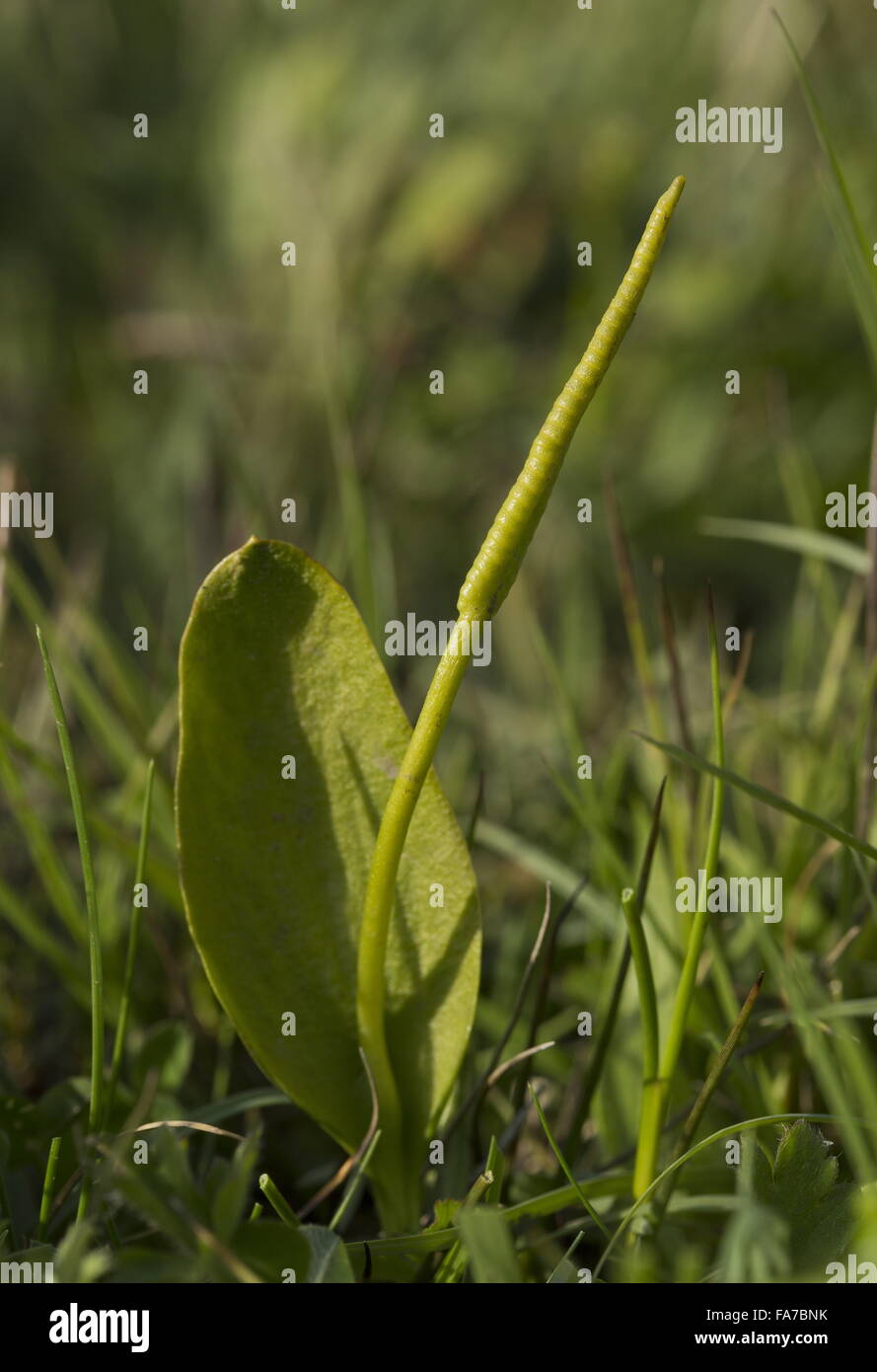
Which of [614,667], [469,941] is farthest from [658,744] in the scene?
[614,667]

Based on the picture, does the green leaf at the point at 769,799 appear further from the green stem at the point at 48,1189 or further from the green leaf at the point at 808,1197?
the green stem at the point at 48,1189

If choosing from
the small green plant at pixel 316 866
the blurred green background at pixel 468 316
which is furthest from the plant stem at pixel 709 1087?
the blurred green background at pixel 468 316

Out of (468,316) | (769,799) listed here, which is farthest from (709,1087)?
(468,316)

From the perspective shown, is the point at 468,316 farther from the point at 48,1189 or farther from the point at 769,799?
the point at 48,1189

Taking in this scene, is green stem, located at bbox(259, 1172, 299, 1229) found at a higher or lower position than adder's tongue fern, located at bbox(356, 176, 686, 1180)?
lower

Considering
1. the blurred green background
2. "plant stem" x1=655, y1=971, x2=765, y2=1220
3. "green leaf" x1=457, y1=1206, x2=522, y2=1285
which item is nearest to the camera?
"green leaf" x1=457, y1=1206, x2=522, y2=1285

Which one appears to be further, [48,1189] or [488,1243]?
[48,1189]

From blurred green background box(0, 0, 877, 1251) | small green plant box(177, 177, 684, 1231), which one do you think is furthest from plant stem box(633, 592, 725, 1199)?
blurred green background box(0, 0, 877, 1251)

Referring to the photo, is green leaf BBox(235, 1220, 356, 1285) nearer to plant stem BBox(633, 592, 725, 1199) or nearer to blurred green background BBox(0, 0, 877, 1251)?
plant stem BBox(633, 592, 725, 1199)

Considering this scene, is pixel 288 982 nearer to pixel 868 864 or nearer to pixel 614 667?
pixel 868 864
